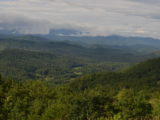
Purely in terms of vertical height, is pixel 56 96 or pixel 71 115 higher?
pixel 71 115

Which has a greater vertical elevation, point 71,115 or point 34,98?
point 71,115

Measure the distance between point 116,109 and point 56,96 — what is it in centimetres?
2615

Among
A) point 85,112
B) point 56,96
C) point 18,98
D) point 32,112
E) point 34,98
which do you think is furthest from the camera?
point 56,96

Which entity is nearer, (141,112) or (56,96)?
(141,112)

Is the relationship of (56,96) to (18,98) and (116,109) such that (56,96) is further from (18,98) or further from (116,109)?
(116,109)

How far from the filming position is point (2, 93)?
278 ft

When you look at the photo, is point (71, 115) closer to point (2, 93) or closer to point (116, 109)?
point (116, 109)

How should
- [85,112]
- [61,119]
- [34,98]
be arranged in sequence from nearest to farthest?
[61,119], [85,112], [34,98]

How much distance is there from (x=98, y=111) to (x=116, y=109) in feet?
29.9

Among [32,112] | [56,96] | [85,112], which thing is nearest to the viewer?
[85,112]

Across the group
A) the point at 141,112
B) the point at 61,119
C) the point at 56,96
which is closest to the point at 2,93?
the point at 56,96

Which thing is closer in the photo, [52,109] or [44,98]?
[52,109]

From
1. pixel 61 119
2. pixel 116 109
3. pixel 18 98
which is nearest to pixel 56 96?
pixel 18 98

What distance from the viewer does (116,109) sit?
80000 millimetres
